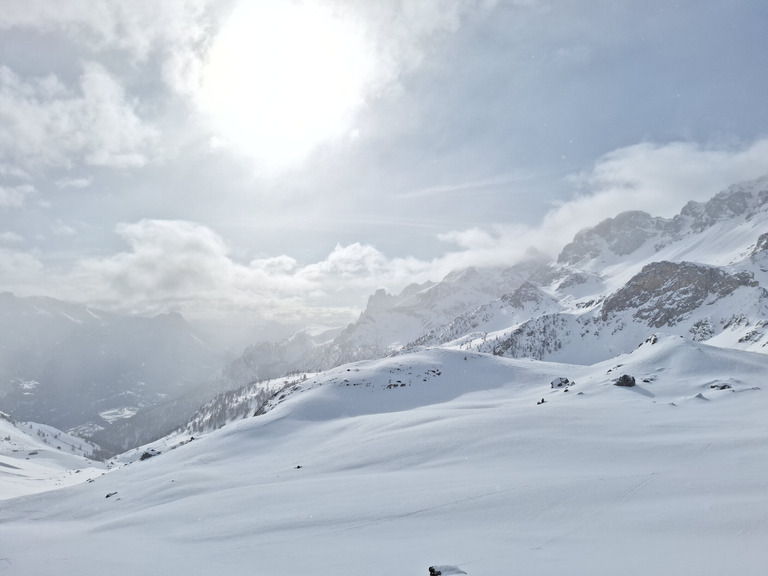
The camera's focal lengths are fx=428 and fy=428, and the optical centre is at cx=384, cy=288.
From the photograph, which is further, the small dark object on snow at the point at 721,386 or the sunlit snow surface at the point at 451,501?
the small dark object on snow at the point at 721,386

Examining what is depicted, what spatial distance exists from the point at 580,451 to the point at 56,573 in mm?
22410

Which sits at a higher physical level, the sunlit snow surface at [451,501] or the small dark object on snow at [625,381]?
the small dark object on snow at [625,381]

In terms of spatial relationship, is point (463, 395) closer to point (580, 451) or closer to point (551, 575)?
point (580, 451)

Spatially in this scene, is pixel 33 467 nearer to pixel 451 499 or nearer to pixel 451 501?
pixel 451 499

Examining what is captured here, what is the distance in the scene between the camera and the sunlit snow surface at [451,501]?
11477mm

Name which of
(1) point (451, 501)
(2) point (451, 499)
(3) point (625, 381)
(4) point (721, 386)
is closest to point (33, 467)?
(3) point (625, 381)

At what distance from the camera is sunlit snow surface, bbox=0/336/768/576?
37.7 ft

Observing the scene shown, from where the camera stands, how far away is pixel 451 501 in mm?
16172

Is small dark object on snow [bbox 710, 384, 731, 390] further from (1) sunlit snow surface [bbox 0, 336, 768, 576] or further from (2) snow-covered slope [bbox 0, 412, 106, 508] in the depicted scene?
(2) snow-covered slope [bbox 0, 412, 106, 508]

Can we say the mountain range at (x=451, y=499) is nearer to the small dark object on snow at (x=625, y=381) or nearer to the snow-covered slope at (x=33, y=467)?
the small dark object on snow at (x=625, y=381)

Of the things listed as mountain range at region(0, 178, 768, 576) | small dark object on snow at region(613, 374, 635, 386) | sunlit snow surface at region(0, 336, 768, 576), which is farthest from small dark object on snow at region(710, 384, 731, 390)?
small dark object on snow at region(613, 374, 635, 386)

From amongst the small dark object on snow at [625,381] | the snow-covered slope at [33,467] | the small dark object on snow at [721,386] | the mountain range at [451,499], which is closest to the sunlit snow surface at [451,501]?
the mountain range at [451,499]

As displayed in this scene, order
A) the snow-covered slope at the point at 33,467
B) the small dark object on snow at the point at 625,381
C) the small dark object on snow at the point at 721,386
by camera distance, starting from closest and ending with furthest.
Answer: the small dark object on snow at the point at 721,386
the small dark object on snow at the point at 625,381
the snow-covered slope at the point at 33,467

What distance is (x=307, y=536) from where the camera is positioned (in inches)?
580
